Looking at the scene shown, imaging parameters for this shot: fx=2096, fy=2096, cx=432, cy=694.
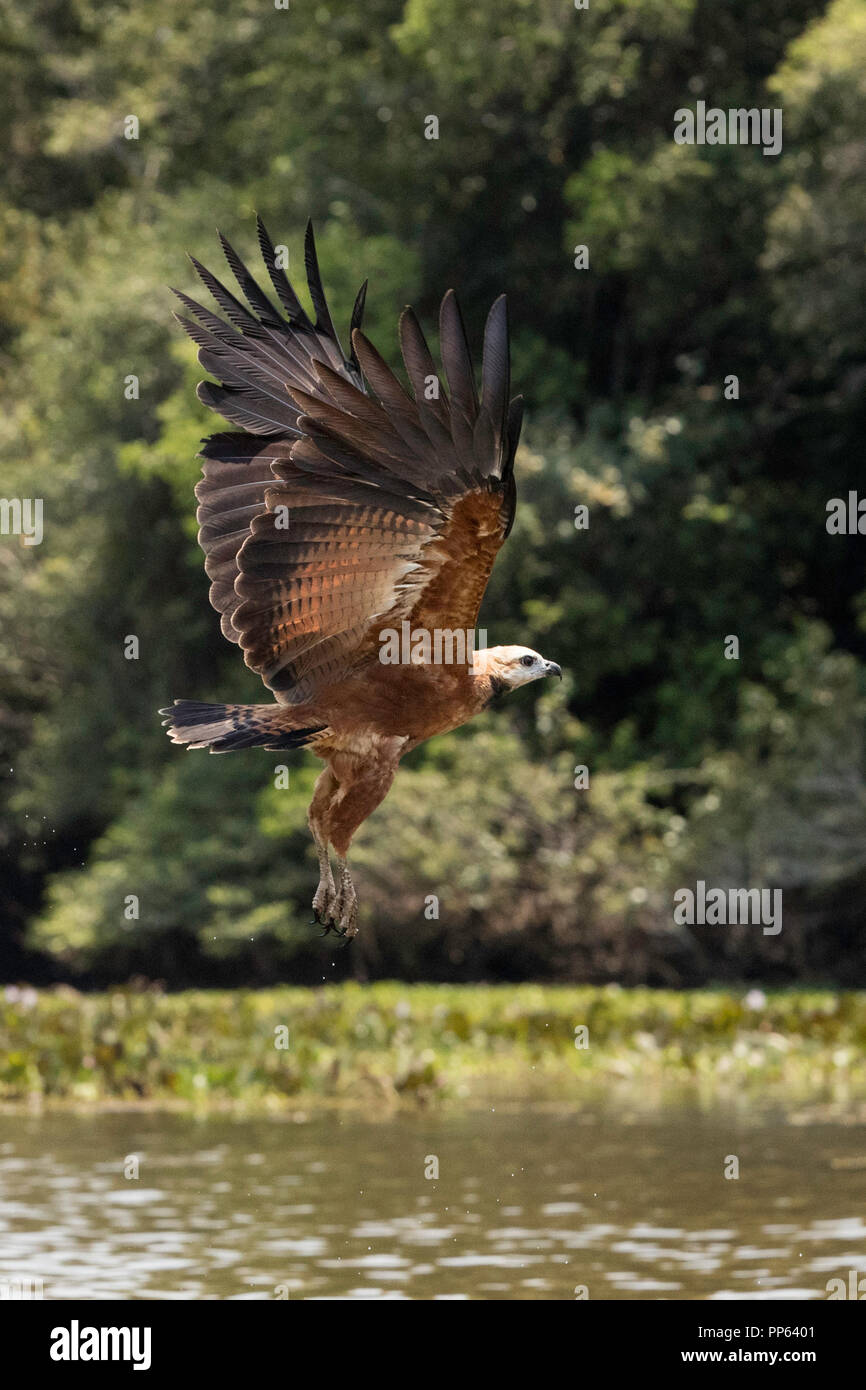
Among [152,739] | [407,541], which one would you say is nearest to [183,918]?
[152,739]

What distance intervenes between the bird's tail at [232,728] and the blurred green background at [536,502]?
12788mm

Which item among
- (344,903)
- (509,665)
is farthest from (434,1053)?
(344,903)

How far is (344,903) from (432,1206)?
16.3ft

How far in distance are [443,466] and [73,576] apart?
58.8 ft

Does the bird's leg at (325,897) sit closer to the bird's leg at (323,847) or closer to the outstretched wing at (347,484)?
the bird's leg at (323,847)

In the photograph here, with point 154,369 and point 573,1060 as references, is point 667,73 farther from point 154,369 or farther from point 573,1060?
point 573,1060

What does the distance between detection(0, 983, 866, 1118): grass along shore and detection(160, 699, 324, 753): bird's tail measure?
777cm

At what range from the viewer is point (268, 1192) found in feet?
37.3

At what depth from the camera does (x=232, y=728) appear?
6586mm

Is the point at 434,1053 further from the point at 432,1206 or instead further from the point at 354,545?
the point at 354,545

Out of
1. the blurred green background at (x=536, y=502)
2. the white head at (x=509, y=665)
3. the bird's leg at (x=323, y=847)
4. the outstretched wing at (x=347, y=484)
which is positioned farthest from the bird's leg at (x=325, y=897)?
the blurred green background at (x=536, y=502)

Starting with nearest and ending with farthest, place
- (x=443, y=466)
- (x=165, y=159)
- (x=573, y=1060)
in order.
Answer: (x=443, y=466)
(x=573, y=1060)
(x=165, y=159)

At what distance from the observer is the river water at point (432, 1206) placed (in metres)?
9.28

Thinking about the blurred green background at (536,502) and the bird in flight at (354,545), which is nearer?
the bird in flight at (354,545)
